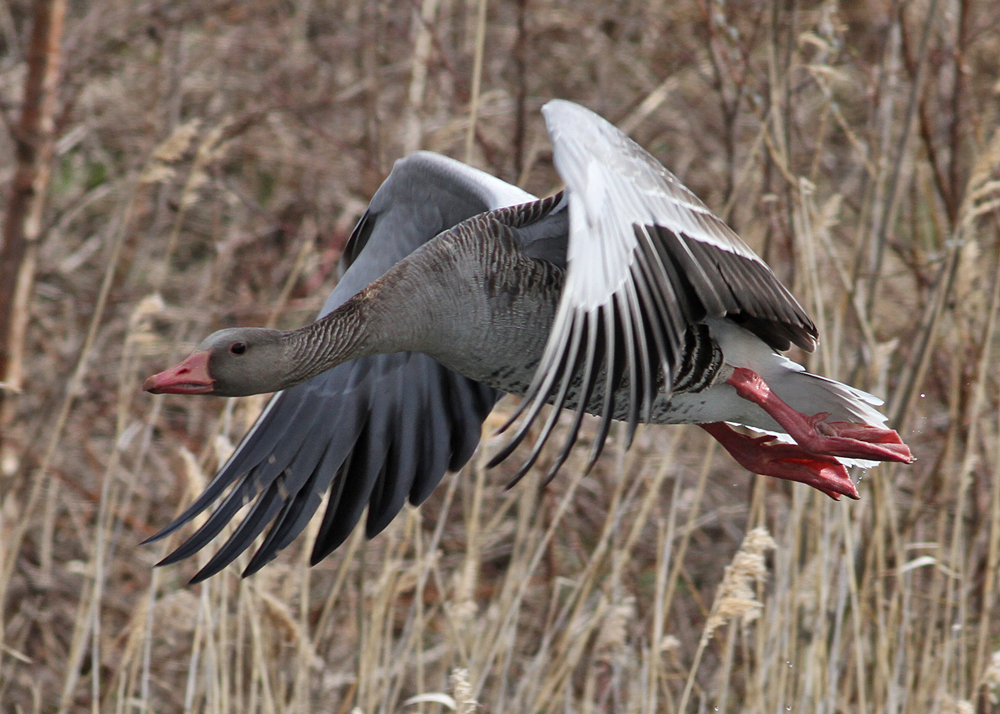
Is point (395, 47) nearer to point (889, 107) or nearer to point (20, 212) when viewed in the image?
point (20, 212)

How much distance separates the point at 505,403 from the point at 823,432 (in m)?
1.58

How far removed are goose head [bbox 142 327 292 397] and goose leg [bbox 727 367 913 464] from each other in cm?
143

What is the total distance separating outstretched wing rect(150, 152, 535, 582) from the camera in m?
4.16

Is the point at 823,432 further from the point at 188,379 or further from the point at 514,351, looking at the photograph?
the point at 188,379

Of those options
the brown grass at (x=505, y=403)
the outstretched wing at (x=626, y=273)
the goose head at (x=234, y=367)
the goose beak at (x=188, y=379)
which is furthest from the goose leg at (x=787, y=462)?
the goose beak at (x=188, y=379)

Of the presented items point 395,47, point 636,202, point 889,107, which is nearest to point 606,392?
point 636,202

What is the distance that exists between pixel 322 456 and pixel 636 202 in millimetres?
1716

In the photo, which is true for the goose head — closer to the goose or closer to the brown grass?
the goose

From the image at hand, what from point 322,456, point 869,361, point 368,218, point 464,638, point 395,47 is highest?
point 395,47

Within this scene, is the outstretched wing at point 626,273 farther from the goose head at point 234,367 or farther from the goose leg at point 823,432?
the goose head at point 234,367

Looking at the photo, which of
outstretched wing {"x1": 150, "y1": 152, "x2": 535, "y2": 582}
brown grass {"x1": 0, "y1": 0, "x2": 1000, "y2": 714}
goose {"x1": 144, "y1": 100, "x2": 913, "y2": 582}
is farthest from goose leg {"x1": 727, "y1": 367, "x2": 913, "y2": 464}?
outstretched wing {"x1": 150, "y1": 152, "x2": 535, "y2": 582}

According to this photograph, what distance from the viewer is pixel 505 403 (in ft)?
16.8

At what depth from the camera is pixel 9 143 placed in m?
→ 7.33

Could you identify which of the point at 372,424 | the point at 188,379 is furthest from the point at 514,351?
the point at 372,424
